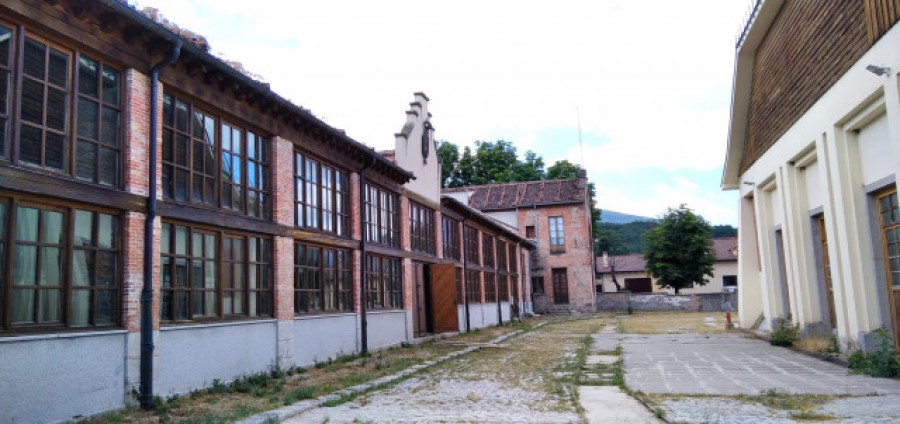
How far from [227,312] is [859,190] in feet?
36.9

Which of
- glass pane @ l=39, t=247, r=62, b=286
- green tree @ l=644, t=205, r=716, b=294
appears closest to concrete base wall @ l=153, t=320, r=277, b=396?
glass pane @ l=39, t=247, r=62, b=286

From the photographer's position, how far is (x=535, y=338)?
2034 cm

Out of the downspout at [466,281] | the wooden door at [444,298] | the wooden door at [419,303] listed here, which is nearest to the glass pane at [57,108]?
the wooden door at [419,303]

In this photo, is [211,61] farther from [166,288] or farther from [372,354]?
[372,354]

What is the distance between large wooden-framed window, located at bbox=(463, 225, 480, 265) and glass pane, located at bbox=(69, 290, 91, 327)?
727 inches

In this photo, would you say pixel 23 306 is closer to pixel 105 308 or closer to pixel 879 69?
pixel 105 308

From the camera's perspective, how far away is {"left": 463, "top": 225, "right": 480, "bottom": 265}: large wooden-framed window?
2586 cm

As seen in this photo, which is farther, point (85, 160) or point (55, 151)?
point (85, 160)

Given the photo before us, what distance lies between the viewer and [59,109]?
24.5 ft

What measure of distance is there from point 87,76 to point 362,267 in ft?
27.4

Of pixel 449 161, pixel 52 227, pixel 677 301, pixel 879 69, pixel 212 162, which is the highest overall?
pixel 449 161

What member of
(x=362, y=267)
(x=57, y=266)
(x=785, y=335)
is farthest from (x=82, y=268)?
(x=785, y=335)

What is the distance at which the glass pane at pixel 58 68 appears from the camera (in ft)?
24.3

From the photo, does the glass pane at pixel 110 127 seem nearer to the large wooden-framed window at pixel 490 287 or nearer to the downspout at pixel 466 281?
the downspout at pixel 466 281
